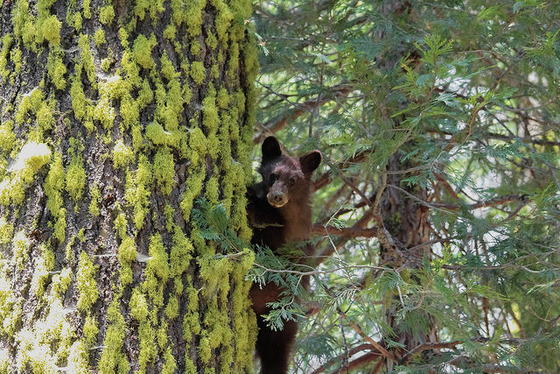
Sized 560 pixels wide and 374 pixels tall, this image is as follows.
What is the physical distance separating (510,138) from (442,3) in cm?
119

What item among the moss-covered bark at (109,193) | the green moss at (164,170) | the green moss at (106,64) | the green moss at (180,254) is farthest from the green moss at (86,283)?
the green moss at (106,64)

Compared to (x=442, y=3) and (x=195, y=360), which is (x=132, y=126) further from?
(x=442, y=3)

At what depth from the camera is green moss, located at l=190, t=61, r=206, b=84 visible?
295cm

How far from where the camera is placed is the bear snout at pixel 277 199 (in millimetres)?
4070

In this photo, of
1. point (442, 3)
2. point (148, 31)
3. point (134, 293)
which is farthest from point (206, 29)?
point (442, 3)

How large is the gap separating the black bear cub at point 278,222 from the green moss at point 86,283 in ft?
4.16

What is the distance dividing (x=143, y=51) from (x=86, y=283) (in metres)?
1.03

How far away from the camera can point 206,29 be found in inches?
121

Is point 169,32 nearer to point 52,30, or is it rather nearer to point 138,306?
point 52,30

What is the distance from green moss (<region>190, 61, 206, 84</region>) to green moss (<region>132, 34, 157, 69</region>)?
0.74 feet

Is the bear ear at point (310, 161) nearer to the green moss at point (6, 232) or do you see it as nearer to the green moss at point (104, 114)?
the green moss at point (104, 114)

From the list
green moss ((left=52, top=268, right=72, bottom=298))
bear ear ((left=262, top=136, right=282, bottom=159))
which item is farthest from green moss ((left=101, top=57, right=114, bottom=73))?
bear ear ((left=262, top=136, right=282, bottom=159))

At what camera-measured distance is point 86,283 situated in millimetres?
2473

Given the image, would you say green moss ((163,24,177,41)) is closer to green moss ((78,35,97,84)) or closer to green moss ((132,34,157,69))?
green moss ((132,34,157,69))
